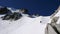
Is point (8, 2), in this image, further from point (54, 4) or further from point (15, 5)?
point (54, 4)

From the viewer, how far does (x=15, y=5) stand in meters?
10.9

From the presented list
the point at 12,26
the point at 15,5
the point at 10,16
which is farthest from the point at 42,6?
the point at 12,26

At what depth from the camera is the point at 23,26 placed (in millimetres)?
5945

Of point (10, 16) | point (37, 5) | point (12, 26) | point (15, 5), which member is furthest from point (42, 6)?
point (12, 26)

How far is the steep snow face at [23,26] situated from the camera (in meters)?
5.21

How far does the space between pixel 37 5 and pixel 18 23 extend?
176 inches

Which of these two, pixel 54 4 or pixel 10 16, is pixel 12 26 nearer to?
pixel 10 16

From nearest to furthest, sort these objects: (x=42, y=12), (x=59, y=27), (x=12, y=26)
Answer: (x=59, y=27)
(x=12, y=26)
(x=42, y=12)

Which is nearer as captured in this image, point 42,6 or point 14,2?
point 42,6

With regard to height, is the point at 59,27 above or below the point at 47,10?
above

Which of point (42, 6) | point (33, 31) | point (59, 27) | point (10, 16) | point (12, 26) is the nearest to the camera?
point (59, 27)

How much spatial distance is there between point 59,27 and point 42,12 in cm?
611

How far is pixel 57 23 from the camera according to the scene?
12.7ft

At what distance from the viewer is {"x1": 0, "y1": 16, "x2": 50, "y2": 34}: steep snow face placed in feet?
17.1
